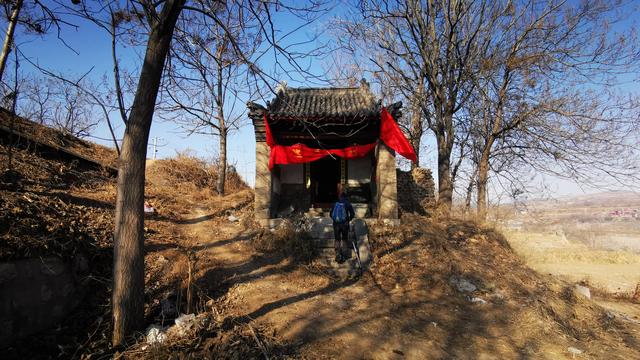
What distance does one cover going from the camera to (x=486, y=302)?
6.53m

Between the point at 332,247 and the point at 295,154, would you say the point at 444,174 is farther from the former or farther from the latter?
the point at 332,247

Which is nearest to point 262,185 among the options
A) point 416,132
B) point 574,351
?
point 574,351

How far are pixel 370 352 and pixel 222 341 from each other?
195 cm

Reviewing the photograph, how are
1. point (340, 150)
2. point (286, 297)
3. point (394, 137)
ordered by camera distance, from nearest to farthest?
point (286, 297) < point (394, 137) < point (340, 150)

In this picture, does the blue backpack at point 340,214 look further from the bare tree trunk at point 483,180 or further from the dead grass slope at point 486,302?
the bare tree trunk at point 483,180

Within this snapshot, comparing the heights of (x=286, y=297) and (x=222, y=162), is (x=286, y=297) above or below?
below

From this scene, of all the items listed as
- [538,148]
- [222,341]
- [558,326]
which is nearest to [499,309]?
[558,326]

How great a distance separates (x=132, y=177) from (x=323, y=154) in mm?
6513

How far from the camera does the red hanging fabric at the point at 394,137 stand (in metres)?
9.70

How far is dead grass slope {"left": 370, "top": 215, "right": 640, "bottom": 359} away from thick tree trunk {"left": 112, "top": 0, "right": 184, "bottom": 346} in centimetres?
422

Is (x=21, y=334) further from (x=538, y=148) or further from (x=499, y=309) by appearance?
(x=538, y=148)

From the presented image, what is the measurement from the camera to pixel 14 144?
9.07m

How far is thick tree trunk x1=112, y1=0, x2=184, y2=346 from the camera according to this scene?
405 centimetres

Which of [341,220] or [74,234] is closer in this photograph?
[74,234]
